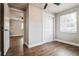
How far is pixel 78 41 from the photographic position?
10.5ft

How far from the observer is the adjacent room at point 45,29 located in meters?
2.54

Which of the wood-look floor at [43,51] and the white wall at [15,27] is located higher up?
the white wall at [15,27]

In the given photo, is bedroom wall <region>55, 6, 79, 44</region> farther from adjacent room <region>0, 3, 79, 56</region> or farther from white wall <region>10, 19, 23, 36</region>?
white wall <region>10, 19, 23, 36</region>

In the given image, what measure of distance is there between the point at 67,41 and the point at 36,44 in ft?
Answer: 5.66

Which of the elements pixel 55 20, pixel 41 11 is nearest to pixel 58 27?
pixel 55 20

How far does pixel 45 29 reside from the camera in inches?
150

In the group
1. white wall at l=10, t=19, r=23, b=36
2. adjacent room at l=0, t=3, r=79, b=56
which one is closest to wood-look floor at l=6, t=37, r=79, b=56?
adjacent room at l=0, t=3, r=79, b=56

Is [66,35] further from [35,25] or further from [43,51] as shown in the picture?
[43,51]

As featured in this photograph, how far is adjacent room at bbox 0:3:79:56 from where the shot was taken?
2.54 meters

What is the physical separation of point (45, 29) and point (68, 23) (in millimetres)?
1319

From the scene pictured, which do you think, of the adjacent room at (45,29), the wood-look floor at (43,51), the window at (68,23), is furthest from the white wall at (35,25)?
the window at (68,23)

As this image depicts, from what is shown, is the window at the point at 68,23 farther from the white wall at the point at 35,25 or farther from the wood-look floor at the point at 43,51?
the white wall at the point at 35,25

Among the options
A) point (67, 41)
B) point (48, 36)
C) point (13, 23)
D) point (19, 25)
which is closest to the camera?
point (67, 41)

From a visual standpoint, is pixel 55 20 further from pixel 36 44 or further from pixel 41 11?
pixel 36 44
